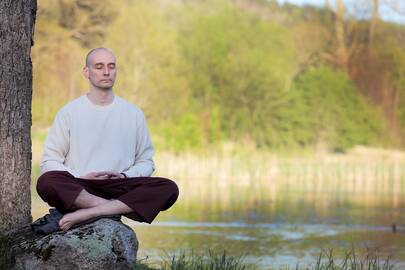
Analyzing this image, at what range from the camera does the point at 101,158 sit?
18.2ft

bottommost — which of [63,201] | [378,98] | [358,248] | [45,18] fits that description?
[358,248]

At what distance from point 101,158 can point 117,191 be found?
209 mm

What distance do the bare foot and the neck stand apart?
2.07 ft

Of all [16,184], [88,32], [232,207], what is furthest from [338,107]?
[16,184]

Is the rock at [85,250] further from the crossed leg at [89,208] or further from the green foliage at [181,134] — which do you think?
the green foliage at [181,134]

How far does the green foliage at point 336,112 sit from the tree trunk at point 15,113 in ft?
93.6

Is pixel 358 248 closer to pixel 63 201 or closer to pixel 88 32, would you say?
pixel 63 201

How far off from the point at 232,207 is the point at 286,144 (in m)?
18.3

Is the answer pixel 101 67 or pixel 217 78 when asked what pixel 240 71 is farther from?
pixel 101 67

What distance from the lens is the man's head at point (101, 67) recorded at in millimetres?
5500

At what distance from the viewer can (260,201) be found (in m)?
17.8

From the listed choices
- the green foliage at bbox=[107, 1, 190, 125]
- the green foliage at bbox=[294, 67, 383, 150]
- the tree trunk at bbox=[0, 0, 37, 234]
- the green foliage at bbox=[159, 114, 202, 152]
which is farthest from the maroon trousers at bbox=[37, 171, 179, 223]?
the green foliage at bbox=[294, 67, 383, 150]

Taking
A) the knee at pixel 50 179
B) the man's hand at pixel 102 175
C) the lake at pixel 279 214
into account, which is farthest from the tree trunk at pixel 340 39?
the knee at pixel 50 179

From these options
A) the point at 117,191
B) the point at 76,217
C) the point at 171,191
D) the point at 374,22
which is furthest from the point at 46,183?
the point at 374,22
